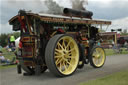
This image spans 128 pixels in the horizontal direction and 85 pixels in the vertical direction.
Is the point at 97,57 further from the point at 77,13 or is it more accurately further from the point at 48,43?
the point at 48,43

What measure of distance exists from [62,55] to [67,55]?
289 mm

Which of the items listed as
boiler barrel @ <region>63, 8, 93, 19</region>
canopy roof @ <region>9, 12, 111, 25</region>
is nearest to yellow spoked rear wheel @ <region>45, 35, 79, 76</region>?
canopy roof @ <region>9, 12, 111, 25</region>

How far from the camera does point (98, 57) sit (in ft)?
25.6

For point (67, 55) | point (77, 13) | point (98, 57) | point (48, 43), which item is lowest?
point (98, 57)

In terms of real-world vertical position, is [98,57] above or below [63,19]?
below

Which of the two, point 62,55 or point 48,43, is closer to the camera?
point 48,43

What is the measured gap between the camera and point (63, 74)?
5.75 metres

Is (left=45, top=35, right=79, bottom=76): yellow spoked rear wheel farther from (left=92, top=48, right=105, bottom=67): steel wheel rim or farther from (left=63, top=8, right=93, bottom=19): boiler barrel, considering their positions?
(left=92, top=48, right=105, bottom=67): steel wheel rim

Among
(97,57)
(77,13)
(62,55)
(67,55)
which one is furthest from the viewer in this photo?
(97,57)

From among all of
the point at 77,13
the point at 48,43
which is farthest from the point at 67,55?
the point at 77,13

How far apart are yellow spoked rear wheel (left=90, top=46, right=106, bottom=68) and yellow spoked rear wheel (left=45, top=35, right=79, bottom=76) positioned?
1.26 metres

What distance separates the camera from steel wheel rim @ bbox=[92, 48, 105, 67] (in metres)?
7.74

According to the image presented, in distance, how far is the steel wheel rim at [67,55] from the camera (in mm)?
5902

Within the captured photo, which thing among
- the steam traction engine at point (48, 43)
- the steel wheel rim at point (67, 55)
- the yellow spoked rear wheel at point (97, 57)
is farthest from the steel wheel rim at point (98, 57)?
the steel wheel rim at point (67, 55)
